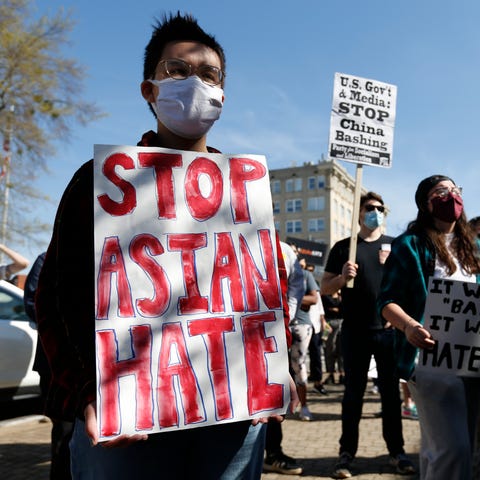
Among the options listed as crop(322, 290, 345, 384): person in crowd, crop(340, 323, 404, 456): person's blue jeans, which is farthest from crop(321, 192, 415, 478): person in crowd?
crop(322, 290, 345, 384): person in crowd

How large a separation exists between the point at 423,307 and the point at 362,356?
164 centimetres

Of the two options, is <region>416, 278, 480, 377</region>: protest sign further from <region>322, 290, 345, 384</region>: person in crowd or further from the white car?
<region>322, 290, 345, 384</region>: person in crowd

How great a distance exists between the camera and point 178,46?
5.71 feet

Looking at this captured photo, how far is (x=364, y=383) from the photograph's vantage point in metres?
4.41

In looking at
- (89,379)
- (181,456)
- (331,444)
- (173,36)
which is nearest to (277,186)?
(331,444)

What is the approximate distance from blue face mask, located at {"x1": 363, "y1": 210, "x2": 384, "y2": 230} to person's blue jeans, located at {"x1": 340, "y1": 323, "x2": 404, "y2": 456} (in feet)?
3.14

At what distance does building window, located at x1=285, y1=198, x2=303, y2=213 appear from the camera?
76000 mm

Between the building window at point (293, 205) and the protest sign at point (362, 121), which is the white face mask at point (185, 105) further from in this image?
the building window at point (293, 205)

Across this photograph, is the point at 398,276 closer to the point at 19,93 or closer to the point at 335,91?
the point at 335,91

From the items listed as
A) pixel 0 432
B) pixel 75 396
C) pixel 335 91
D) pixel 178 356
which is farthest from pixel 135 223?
pixel 0 432

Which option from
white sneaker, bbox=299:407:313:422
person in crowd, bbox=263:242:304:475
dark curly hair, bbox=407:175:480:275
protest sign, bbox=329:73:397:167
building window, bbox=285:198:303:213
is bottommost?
white sneaker, bbox=299:407:313:422

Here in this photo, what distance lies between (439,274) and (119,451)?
2.01 m

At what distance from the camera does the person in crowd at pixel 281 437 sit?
425cm

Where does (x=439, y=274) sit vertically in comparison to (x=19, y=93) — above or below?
below
